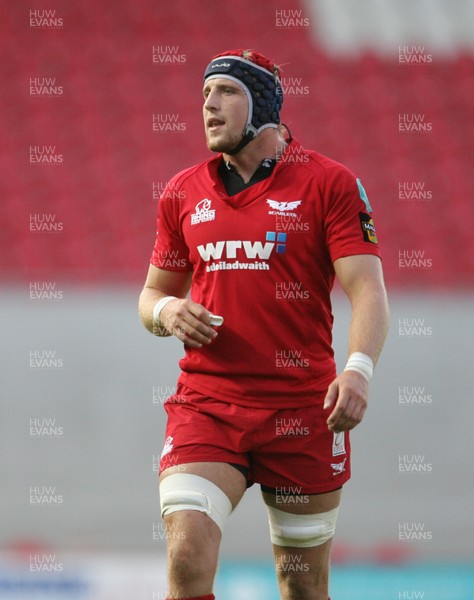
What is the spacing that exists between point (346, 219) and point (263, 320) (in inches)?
17.4

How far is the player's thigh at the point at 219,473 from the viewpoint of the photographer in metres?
3.35

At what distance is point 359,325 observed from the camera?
11.1ft

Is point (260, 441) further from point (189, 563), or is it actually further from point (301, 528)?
point (189, 563)

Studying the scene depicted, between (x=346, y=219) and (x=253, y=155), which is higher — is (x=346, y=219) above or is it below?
below

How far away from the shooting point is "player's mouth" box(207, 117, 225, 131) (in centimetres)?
366

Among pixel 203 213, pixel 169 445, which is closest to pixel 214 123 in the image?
pixel 203 213

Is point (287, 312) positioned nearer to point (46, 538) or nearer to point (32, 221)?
point (46, 538)

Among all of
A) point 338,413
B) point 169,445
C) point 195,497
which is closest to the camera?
point 338,413

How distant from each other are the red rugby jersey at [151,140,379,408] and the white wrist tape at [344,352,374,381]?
1.04 ft

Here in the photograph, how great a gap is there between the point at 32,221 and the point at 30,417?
6.04 feet

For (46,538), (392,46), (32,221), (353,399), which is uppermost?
(392,46)

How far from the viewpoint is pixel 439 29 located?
8984 mm

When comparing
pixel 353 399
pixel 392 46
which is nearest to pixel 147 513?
pixel 353 399

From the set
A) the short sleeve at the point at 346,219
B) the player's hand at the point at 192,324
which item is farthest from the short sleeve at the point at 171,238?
the short sleeve at the point at 346,219
